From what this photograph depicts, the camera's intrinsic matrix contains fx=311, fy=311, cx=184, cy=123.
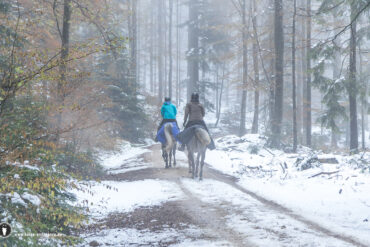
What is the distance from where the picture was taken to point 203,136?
430 inches

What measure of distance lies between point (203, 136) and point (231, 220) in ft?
16.5

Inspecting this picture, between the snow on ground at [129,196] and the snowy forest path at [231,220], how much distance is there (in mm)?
389

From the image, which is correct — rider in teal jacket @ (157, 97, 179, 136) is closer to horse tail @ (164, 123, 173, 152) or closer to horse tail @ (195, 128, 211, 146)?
horse tail @ (164, 123, 173, 152)

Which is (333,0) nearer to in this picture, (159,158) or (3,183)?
(159,158)

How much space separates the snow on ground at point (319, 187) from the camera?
6094mm

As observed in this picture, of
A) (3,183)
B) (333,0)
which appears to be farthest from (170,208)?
(333,0)

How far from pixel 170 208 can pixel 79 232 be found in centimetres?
208

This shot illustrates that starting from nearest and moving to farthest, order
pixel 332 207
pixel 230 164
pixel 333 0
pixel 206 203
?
pixel 332 207
pixel 206 203
pixel 230 164
pixel 333 0

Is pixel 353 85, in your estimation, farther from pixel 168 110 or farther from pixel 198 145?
pixel 168 110

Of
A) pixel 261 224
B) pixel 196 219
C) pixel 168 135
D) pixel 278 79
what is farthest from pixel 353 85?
pixel 196 219

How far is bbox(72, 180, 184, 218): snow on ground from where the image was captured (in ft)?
25.3

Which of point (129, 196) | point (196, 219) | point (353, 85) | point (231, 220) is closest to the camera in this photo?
point (231, 220)

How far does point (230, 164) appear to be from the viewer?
14164 mm

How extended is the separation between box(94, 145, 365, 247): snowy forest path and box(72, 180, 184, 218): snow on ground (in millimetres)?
389
